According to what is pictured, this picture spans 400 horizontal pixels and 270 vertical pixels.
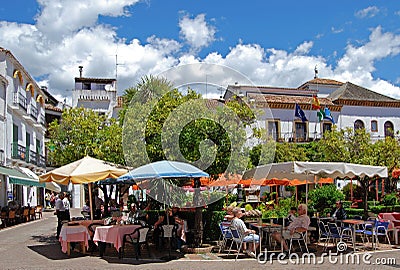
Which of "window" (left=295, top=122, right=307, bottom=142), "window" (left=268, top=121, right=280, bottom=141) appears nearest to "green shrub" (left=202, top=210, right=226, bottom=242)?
"window" (left=268, top=121, right=280, bottom=141)

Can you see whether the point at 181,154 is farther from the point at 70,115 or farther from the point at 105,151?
the point at 70,115

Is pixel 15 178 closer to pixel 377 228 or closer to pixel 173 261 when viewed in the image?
pixel 173 261

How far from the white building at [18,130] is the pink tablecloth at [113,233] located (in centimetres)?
1310

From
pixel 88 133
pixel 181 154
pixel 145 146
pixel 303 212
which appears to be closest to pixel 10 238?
pixel 88 133

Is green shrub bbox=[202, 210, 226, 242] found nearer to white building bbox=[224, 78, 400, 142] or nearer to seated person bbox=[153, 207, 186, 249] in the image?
seated person bbox=[153, 207, 186, 249]

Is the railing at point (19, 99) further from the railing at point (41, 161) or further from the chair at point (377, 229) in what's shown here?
the chair at point (377, 229)

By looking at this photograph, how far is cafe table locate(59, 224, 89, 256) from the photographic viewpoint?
39.3ft

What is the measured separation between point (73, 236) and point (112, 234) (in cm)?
129

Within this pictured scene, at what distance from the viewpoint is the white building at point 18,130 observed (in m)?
27.1

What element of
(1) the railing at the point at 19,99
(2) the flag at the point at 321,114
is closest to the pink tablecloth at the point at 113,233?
(1) the railing at the point at 19,99

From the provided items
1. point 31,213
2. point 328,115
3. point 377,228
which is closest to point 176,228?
point 377,228

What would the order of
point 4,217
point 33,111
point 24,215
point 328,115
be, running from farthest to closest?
point 328,115 → point 33,111 → point 24,215 → point 4,217

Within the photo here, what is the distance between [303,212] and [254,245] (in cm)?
169

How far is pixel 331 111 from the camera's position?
140ft
